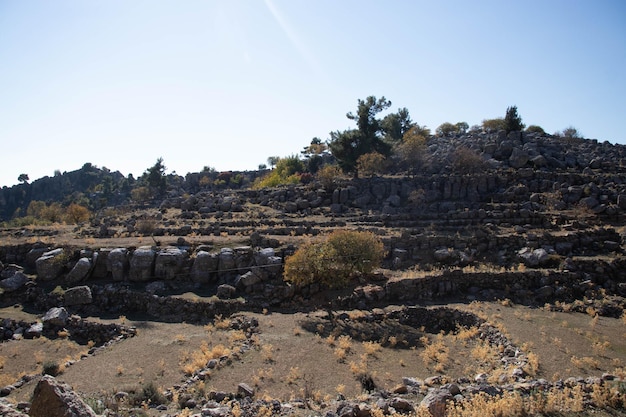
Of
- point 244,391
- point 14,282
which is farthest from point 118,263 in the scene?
point 244,391

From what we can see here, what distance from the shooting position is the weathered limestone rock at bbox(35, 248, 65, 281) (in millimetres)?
26562

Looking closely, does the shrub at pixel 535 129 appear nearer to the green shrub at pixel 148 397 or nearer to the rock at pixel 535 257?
the rock at pixel 535 257

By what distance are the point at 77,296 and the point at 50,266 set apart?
4.14 m

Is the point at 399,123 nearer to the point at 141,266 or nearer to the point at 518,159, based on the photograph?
the point at 518,159

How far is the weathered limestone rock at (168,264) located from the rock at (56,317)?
5695 mm

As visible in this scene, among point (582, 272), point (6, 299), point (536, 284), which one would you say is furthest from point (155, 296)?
point (582, 272)

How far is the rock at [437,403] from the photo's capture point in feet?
30.5

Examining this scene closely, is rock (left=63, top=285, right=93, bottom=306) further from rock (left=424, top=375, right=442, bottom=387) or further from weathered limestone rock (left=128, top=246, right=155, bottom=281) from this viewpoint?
rock (left=424, top=375, right=442, bottom=387)

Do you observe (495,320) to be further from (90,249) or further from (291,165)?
(291,165)

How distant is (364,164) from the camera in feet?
159

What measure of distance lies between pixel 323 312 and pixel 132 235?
2070 cm

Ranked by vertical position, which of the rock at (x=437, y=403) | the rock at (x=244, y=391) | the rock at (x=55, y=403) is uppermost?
the rock at (x=55, y=403)

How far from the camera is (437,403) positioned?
30.9 feet

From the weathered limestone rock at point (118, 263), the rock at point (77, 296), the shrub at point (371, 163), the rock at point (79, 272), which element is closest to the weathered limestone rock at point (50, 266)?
the rock at point (79, 272)
